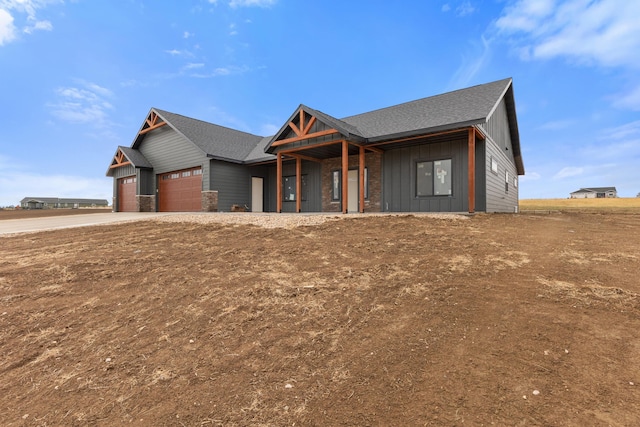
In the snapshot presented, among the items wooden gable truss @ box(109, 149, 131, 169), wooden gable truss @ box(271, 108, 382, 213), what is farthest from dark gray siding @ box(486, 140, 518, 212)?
wooden gable truss @ box(109, 149, 131, 169)

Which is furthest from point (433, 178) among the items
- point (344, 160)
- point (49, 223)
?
point (49, 223)

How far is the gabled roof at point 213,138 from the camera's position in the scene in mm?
16641

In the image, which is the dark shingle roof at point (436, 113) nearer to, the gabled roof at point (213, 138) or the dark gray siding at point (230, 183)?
the dark gray siding at point (230, 183)

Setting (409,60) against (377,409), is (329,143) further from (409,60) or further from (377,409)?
(377,409)

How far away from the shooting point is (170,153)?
60.4ft

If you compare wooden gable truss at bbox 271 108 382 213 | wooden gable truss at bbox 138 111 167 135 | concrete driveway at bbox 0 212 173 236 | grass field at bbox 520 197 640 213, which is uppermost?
wooden gable truss at bbox 138 111 167 135

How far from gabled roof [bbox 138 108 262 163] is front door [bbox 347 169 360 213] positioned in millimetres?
6940

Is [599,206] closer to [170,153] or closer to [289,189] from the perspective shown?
[289,189]

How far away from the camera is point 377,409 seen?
1.83 meters

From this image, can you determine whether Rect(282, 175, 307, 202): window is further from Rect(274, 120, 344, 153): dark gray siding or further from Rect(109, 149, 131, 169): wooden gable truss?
Rect(109, 149, 131, 169): wooden gable truss

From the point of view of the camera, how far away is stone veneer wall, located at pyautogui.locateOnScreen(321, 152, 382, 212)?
1294 cm

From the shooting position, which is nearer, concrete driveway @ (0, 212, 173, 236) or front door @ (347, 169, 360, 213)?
concrete driveway @ (0, 212, 173, 236)

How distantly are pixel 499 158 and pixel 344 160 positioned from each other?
7.57 meters

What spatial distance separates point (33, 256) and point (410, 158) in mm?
11726
